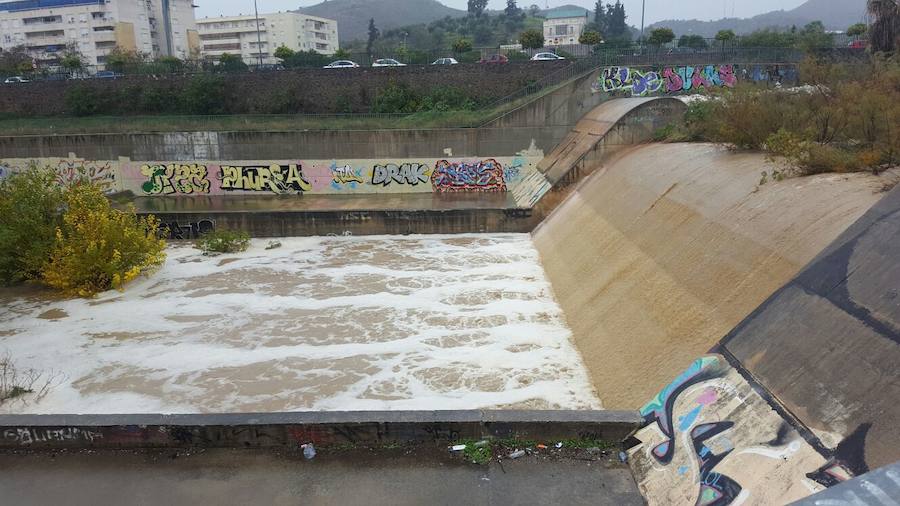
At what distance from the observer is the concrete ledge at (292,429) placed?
23.3 ft

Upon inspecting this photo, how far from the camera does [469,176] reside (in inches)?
1052

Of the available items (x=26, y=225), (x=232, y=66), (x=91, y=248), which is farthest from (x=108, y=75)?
(x=91, y=248)

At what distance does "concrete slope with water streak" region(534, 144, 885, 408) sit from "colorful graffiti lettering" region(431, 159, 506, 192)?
1082 centimetres

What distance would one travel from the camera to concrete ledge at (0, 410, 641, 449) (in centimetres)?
709

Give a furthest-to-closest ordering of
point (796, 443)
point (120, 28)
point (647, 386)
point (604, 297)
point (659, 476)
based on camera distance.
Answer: point (120, 28) → point (604, 297) → point (647, 386) → point (659, 476) → point (796, 443)

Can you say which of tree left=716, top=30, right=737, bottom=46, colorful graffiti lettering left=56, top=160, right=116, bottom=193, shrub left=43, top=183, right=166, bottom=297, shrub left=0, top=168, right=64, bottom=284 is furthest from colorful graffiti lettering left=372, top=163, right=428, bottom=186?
tree left=716, top=30, right=737, bottom=46

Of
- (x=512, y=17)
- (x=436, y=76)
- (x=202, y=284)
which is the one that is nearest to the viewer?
(x=202, y=284)

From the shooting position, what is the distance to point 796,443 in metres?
5.72

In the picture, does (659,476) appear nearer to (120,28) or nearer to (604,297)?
(604,297)

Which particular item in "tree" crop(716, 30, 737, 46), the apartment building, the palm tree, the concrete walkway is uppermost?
the apartment building

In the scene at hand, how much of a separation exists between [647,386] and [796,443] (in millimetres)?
2820

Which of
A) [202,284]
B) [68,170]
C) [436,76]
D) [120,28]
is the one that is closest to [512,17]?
[120,28]

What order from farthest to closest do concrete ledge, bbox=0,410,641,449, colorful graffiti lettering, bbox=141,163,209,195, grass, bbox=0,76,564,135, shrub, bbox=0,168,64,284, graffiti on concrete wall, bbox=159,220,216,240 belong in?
colorful graffiti lettering, bbox=141,163,209,195
grass, bbox=0,76,564,135
graffiti on concrete wall, bbox=159,220,216,240
shrub, bbox=0,168,64,284
concrete ledge, bbox=0,410,641,449

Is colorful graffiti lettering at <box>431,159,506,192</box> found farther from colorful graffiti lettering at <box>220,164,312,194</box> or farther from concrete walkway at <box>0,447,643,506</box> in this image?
concrete walkway at <box>0,447,643,506</box>
